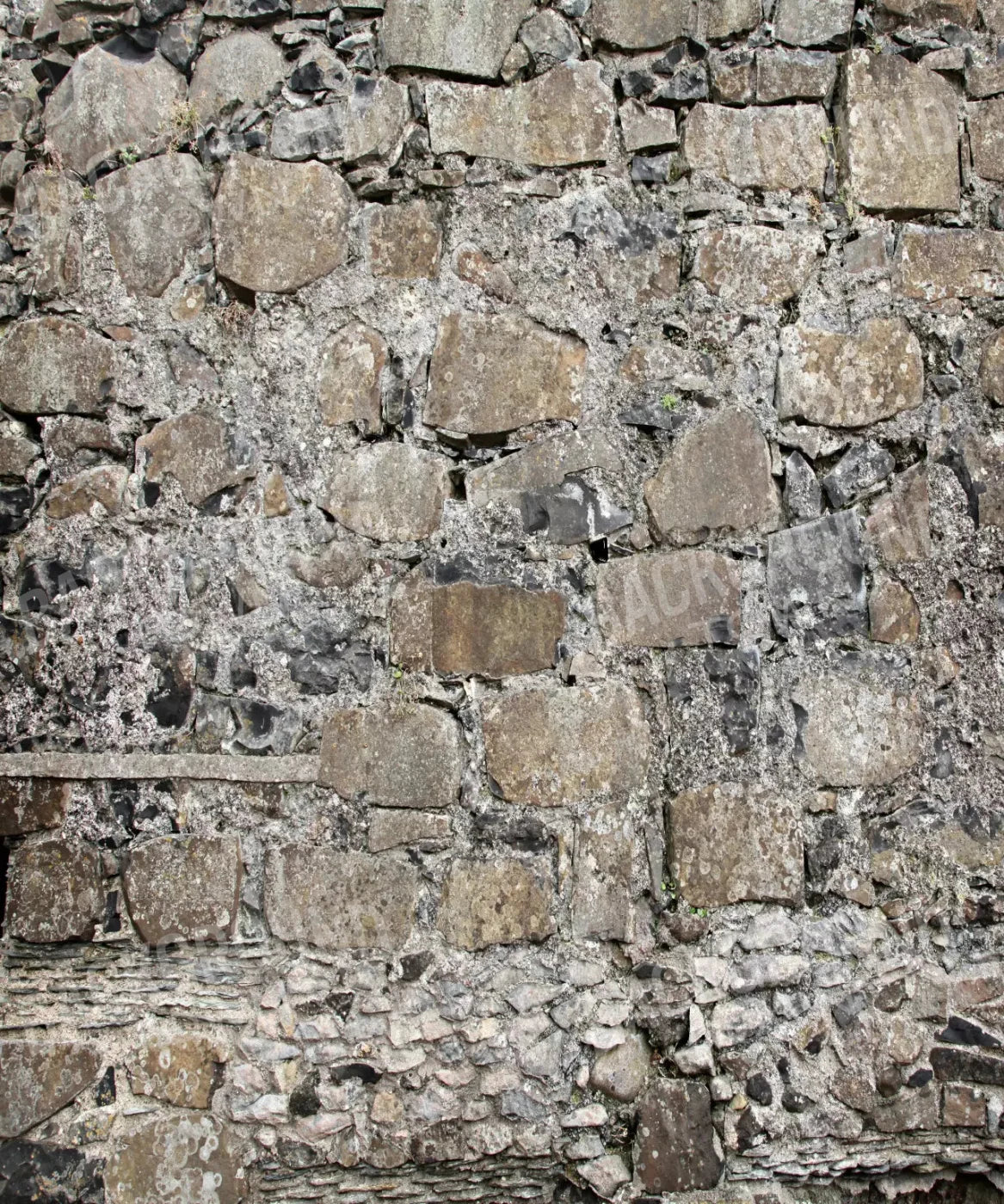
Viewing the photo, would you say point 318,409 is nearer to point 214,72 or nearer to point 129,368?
point 129,368

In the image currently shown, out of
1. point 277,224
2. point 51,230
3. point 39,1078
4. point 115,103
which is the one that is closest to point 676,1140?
point 39,1078

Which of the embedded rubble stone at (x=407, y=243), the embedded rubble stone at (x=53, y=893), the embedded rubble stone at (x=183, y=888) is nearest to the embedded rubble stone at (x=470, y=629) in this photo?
the embedded rubble stone at (x=183, y=888)

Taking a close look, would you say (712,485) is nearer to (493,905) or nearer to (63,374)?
(493,905)

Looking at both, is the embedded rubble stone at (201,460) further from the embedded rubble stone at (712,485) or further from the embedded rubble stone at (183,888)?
the embedded rubble stone at (712,485)

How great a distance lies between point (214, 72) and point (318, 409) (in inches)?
31.3

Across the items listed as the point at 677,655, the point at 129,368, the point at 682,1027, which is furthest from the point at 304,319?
the point at 682,1027

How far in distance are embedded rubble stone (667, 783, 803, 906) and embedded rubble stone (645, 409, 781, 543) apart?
1.89 ft

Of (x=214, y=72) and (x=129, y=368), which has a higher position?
(x=214, y=72)

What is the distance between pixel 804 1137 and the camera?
2.32 metres

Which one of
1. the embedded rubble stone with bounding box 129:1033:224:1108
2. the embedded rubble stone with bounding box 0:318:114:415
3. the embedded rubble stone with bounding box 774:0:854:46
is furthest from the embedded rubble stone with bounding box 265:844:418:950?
the embedded rubble stone with bounding box 774:0:854:46

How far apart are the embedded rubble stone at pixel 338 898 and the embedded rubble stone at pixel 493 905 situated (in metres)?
0.09

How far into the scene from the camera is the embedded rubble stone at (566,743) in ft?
7.68

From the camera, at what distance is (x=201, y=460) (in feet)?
7.79

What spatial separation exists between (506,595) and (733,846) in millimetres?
737
